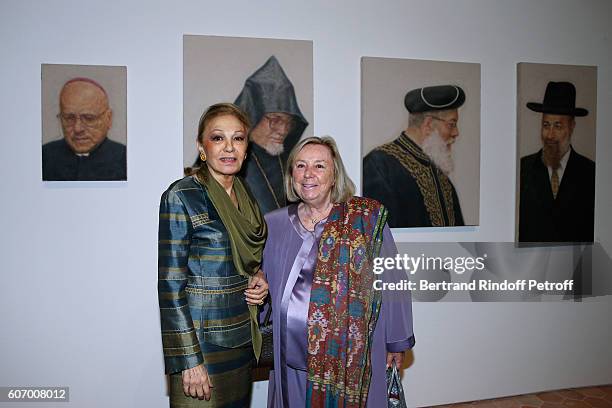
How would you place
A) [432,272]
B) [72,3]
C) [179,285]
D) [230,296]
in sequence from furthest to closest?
[432,272]
[72,3]
[230,296]
[179,285]

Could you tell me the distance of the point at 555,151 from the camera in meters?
2.86

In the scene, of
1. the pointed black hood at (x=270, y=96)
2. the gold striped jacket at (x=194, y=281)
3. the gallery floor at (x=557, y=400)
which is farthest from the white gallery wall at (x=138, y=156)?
the gold striped jacket at (x=194, y=281)

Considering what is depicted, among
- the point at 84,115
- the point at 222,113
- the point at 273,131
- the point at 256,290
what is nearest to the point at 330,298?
the point at 256,290

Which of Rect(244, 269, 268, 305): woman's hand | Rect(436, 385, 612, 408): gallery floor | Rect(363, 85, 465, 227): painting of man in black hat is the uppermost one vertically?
Rect(363, 85, 465, 227): painting of man in black hat

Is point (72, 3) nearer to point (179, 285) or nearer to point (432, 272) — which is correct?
point (179, 285)

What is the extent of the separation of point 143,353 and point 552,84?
9.93 feet

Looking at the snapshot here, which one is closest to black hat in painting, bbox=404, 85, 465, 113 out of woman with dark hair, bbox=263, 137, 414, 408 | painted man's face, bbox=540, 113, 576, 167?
painted man's face, bbox=540, 113, 576, 167

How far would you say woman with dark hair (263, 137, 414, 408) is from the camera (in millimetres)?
1777

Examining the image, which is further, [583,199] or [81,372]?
[583,199]

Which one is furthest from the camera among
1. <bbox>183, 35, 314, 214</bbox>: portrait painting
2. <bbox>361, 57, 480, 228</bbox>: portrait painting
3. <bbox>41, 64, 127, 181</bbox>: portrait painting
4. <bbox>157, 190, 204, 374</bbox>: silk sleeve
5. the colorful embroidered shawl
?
<bbox>361, 57, 480, 228</bbox>: portrait painting

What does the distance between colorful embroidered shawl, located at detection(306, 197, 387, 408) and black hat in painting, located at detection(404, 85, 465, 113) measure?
117 centimetres

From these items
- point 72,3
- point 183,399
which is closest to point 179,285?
point 183,399

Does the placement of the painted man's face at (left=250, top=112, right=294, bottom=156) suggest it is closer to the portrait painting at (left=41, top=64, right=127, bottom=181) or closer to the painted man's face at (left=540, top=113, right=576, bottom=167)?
the portrait painting at (left=41, top=64, right=127, bottom=181)

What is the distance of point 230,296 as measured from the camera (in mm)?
1642
